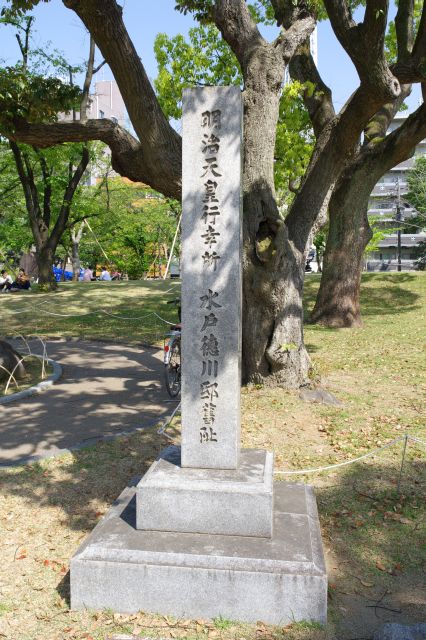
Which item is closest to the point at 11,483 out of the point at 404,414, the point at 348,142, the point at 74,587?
the point at 74,587

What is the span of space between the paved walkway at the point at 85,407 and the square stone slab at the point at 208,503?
2.63 meters

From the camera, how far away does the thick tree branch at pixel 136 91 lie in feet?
25.2

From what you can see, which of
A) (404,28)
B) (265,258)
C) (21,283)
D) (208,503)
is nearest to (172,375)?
(265,258)

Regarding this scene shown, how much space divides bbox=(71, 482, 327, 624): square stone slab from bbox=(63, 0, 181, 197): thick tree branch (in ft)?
17.9

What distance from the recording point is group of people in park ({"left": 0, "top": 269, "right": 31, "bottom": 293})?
76.2 ft

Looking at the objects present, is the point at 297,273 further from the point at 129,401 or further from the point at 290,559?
the point at 290,559

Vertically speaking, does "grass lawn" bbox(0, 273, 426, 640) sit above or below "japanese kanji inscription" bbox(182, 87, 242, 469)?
below

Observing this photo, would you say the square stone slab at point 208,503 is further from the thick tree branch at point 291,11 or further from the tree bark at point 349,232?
the tree bark at point 349,232

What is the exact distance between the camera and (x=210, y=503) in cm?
405

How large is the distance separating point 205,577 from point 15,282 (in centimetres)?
2117

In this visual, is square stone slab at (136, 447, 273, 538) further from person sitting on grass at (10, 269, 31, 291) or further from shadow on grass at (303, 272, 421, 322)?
person sitting on grass at (10, 269, 31, 291)

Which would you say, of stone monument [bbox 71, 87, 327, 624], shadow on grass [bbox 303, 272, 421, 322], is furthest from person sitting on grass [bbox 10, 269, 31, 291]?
stone monument [bbox 71, 87, 327, 624]

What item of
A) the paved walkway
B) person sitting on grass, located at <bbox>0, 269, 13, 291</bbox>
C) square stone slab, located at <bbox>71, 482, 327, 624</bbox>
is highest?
person sitting on grass, located at <bbox>0, 269, 13, 291</bbox>

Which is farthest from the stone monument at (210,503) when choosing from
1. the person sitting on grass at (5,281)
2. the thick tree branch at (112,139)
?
the person sitting on grass at (5,281)
